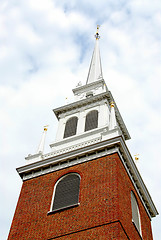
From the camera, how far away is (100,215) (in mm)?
20531

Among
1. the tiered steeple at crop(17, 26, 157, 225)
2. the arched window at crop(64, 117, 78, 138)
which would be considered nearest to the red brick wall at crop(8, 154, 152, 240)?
the tiered steeple at crop(17, 26, 157, 225)

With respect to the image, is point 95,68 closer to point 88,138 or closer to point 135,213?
point 88,138

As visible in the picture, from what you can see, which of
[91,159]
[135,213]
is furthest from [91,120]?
[135,213]

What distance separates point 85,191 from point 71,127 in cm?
814

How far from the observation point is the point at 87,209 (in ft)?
69.7

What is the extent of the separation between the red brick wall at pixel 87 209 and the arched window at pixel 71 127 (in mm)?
4984

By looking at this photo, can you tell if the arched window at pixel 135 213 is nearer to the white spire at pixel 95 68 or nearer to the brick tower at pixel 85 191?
the brick tower at pixel 85 191

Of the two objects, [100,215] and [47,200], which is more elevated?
[47,200]

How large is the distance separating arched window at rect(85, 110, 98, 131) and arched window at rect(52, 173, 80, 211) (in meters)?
5.42

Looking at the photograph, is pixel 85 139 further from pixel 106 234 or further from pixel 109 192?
pixel 106 234

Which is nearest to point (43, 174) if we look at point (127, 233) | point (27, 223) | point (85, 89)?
point (27, 223)

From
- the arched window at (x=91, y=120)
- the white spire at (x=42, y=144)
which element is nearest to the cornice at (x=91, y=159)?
the white spire at (x=42, y=144)

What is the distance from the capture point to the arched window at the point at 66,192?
22.6 meters

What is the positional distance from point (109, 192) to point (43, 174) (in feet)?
16.7
